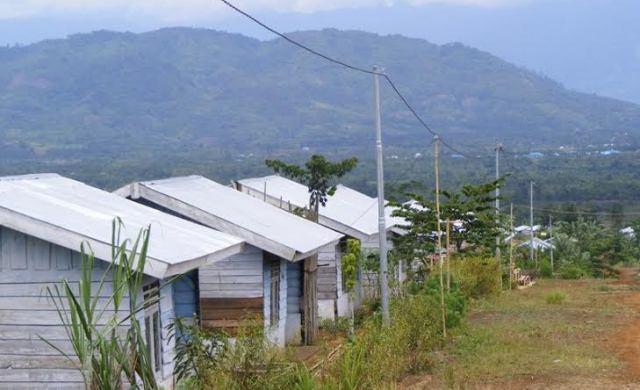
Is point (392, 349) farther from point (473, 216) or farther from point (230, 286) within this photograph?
point (473, 216)

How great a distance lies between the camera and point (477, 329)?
65.4 feet

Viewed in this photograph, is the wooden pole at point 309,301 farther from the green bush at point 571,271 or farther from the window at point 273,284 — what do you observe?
the green bush at point 571,271

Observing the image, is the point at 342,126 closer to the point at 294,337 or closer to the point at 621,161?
the point at 621,161

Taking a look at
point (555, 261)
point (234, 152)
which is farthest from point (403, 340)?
point (234, 152)

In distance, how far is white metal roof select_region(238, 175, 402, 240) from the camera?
24.8 metres

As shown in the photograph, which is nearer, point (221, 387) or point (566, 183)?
point (221, 387)

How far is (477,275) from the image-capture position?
2684 centimetres

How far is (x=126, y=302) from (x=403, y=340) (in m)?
5.01

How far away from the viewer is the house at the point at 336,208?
24.8 m

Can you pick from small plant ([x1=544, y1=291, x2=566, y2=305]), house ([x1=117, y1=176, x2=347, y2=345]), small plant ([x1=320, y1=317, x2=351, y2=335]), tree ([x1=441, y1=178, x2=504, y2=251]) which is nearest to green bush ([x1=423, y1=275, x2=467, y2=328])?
small plant ([x1=320, y1=317, x2=351, y2=335])

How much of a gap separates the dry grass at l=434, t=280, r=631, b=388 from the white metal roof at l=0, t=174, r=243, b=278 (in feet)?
11.8

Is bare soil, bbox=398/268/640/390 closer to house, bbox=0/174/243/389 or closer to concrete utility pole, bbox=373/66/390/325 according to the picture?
concrete utility pole, bbox=373/66/390/325

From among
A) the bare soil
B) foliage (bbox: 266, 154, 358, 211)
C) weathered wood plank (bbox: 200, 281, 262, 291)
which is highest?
foliage (bbox: 266, 154, 358, 211)

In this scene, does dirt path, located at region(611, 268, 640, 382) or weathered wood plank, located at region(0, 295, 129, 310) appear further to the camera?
dirt path, located at region(611, 268, 640, 382)
